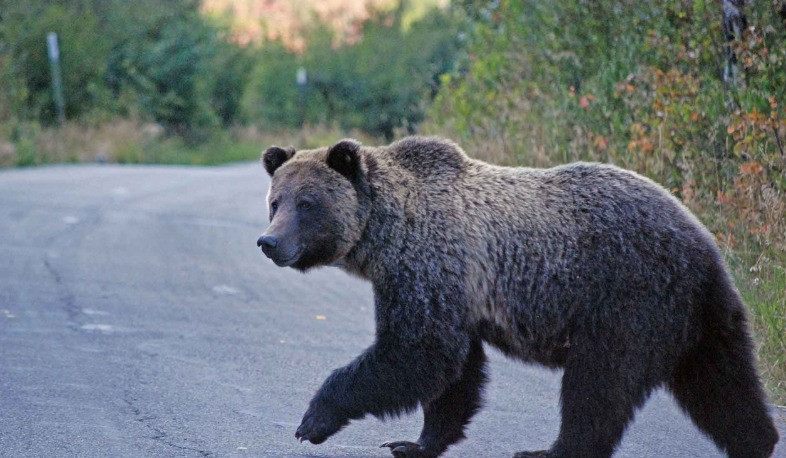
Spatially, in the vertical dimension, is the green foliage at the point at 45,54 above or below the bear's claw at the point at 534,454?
above

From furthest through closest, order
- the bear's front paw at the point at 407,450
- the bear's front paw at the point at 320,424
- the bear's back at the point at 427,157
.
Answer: the bear's back at the point at 427,157, the bear's front paw at the point at 407,450, the bear's front paw at the point at 320,424

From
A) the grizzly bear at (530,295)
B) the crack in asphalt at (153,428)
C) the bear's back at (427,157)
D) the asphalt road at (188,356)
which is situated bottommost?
the asphalt road at (188,356)

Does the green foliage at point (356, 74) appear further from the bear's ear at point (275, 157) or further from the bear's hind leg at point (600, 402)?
the bear's hind leg at point (600, 402)

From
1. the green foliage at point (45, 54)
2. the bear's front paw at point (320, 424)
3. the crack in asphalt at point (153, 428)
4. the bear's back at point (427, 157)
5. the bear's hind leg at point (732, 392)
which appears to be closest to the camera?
the bear's hind leg at point (732, 392)

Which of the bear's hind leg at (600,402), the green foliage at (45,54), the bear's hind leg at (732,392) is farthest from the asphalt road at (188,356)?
the green foliage at (45,54)

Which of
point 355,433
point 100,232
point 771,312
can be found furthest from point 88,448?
point 100,232

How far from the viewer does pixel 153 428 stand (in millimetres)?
5660

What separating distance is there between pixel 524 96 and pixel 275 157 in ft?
24.6

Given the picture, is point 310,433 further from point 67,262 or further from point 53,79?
point 53,79

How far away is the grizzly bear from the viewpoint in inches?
197

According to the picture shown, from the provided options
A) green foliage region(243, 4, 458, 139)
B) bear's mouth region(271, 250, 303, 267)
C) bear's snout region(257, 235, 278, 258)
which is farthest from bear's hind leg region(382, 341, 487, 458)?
green foliage region(243, 4, 458, 139)

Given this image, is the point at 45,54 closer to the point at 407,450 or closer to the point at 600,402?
the point at 407,450

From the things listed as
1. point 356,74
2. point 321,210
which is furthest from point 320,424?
point 356,74

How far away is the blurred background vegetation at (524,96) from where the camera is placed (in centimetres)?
831
